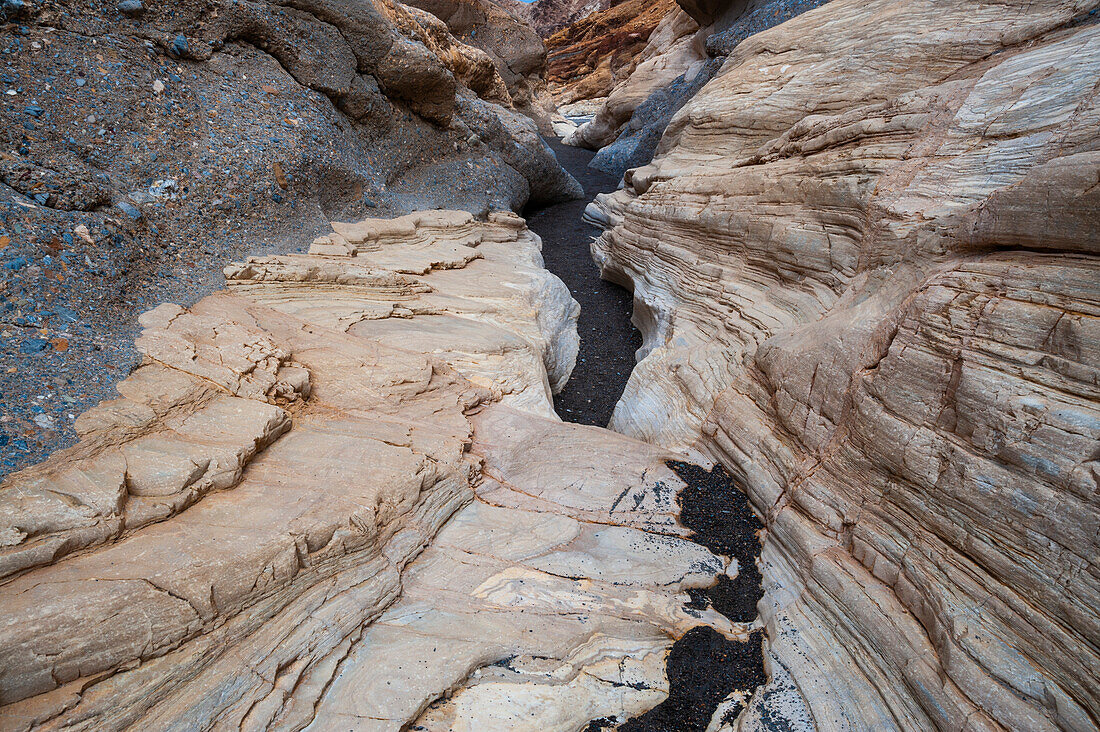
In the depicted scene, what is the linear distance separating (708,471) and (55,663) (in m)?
4.48

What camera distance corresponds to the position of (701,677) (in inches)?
124

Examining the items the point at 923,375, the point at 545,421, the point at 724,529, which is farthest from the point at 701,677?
the point at 545,421

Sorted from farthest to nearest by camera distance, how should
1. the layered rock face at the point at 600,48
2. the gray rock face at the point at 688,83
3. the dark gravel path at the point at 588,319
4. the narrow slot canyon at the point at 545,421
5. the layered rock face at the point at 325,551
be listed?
the layered rock face at the point at 600,48 → the gray rock face at the point at 688,83 → the dark gravel path at the point at 588,319 → the narrow slot canyon at the point at 545,421 → the layered rock face at the point at 325,551

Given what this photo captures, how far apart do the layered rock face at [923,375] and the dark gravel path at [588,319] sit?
907 mm

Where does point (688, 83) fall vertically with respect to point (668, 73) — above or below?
below

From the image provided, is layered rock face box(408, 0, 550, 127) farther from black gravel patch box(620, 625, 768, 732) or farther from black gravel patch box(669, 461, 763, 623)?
black gravel patch box(620, 625, 768, 732)

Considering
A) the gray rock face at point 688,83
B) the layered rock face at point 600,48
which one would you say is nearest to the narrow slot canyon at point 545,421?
the gray rock face at point 688,83

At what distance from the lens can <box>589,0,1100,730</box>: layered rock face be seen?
254 cm

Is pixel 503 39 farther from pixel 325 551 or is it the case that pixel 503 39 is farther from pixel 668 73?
pixel 325 551

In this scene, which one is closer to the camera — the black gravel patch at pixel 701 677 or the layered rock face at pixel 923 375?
the layered rock face at pixel 923 375

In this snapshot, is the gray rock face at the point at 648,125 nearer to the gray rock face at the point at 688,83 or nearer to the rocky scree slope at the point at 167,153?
the gray rock face at the point at 688,83

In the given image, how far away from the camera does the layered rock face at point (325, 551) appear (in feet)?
7.66

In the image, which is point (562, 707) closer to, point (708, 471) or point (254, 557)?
point (254, 557)

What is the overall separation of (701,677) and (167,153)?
734 cm
